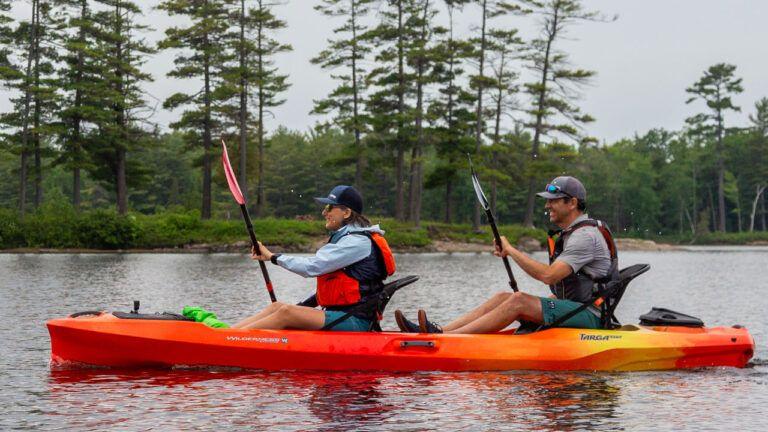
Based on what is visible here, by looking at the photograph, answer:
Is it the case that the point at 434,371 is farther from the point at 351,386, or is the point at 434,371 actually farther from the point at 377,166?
the point at 377,166

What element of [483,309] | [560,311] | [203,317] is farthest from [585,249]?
[203,317]

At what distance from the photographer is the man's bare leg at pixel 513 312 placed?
977 cm

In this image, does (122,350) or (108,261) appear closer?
(122,350)

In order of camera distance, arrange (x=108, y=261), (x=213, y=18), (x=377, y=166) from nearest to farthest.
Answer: (x=108, y=261), (x=213, y=18), (x=377, y=166)

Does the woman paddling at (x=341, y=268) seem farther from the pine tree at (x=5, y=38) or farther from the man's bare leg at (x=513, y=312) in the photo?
the pine tree at (x=5, y=38)

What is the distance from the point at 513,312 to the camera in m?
9.80

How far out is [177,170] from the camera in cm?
9550

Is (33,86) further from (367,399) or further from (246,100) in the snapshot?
(367,399)

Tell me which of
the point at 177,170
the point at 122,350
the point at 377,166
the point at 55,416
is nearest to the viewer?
the point at 55,416

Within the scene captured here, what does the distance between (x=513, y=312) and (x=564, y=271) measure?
2.21 ft

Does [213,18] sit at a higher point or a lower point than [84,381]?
higher

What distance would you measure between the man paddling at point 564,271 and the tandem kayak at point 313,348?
0.16 metres

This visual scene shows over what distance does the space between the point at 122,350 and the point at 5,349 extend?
265cm

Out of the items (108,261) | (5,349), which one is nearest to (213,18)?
(108,261)
